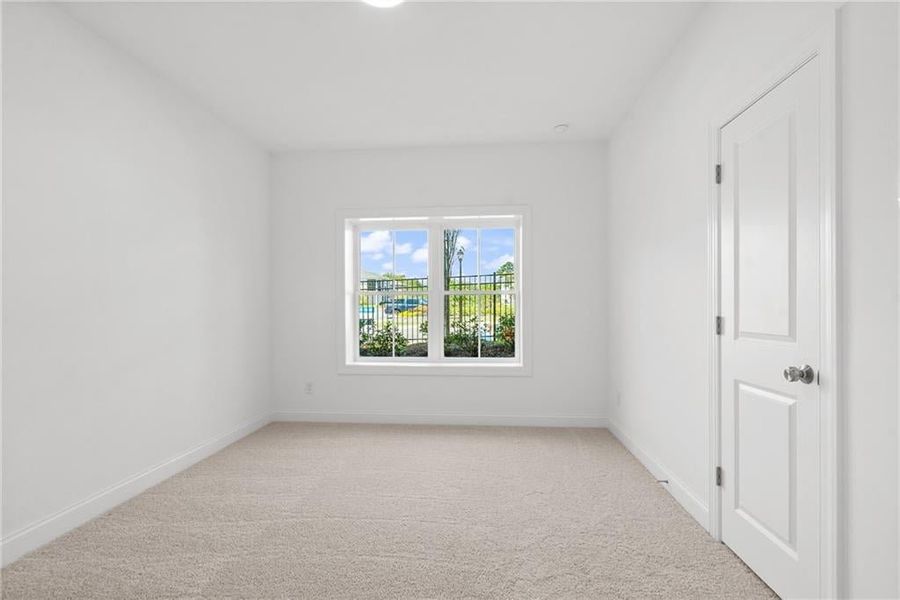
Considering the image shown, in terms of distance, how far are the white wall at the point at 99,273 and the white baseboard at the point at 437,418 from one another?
0.89 metres

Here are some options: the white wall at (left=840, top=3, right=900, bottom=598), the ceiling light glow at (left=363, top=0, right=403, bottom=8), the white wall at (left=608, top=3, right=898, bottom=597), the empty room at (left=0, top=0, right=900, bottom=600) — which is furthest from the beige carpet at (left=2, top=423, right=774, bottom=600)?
the ceiling light glow at (left=363, top=0, right=403, bottom=8)

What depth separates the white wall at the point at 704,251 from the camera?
1.38m

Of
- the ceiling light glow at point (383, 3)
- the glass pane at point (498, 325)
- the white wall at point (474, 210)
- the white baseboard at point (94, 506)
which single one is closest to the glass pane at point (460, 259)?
the glass pane at point (498, 325)

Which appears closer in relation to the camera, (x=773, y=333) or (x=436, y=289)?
(x=773, y=333)

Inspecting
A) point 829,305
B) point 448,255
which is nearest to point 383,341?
point 448,255

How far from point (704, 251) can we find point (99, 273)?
3.21 meters

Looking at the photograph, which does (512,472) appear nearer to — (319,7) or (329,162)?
(319,7)

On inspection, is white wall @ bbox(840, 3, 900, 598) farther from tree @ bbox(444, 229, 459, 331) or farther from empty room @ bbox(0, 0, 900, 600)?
tree @ bbox(444, 229, 459, 331)

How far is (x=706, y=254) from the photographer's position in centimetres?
243

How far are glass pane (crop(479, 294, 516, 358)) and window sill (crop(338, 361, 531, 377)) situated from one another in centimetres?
17

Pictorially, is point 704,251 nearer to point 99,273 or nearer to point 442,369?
point 442,369

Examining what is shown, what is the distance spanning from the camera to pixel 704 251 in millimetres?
2459

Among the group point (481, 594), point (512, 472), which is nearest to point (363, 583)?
point (481, 594)

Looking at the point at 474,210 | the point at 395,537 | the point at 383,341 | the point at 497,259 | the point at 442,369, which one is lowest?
the point at 395,537
